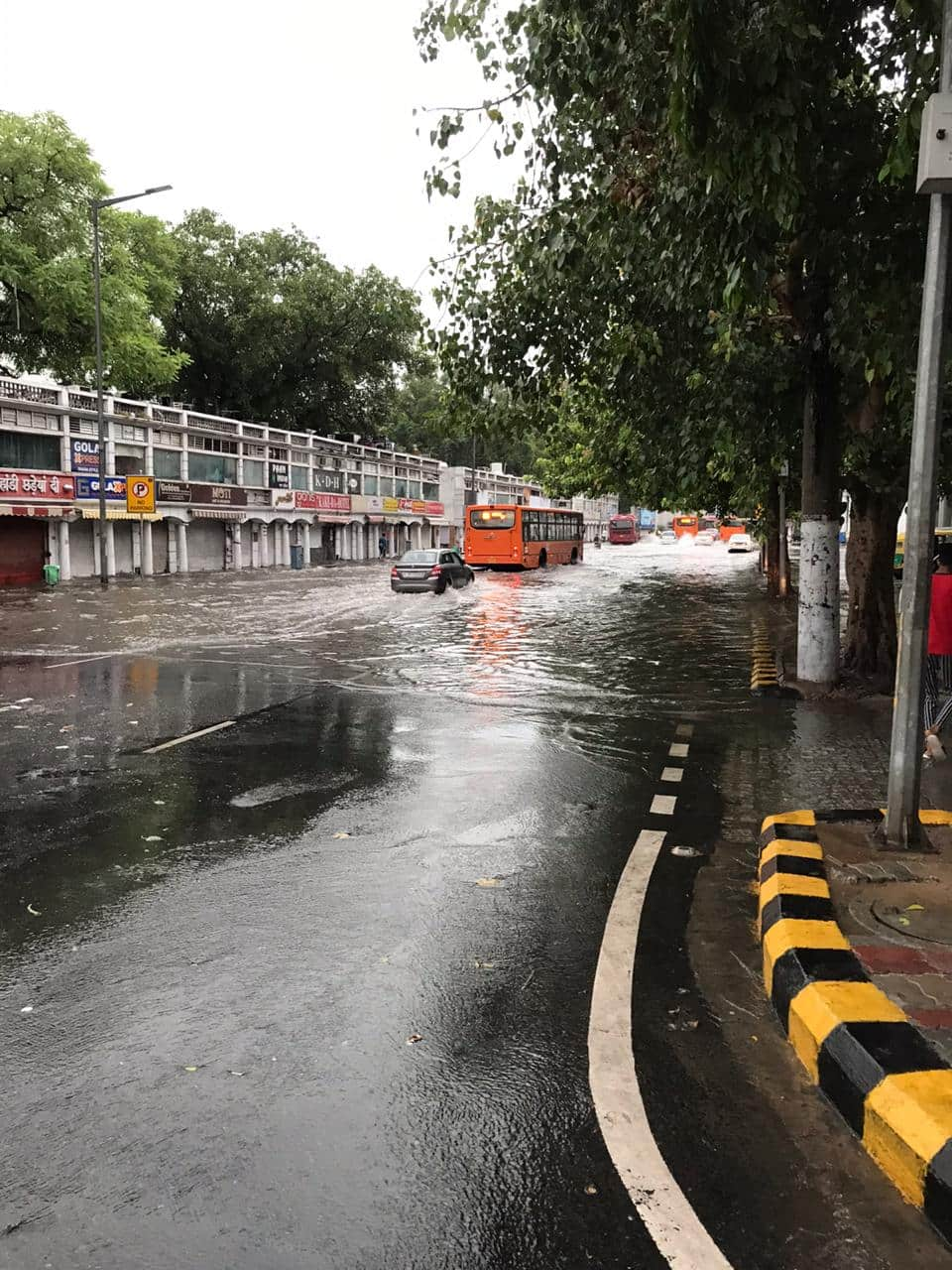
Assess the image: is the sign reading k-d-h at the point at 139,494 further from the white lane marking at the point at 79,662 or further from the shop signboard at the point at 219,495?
the white lane marking at the point at 79,662

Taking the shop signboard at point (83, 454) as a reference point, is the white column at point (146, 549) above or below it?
below

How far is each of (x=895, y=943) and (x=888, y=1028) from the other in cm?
86

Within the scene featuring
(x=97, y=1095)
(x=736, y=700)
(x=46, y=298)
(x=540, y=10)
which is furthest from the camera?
(x=46, y=298)

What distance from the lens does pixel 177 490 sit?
45.2 m

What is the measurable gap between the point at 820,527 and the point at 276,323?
47.6 m

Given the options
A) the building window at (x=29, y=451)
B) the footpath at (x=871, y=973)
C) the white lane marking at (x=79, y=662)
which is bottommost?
the white lane marking at (x=79, y=662)

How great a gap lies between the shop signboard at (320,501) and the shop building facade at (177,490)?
0.34 ft

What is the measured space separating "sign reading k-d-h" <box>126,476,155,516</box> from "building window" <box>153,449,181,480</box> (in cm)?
515

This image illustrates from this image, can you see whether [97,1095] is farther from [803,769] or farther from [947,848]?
[803,769]

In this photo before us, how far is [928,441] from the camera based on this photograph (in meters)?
5.25

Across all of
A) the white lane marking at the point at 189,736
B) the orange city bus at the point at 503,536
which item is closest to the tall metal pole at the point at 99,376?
the orange city bus at the point at 503,536

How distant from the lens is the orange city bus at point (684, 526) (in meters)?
129

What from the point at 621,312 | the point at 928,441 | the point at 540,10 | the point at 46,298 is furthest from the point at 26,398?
the point at 928,441

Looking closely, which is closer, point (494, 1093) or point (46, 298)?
point (494, 1093)
